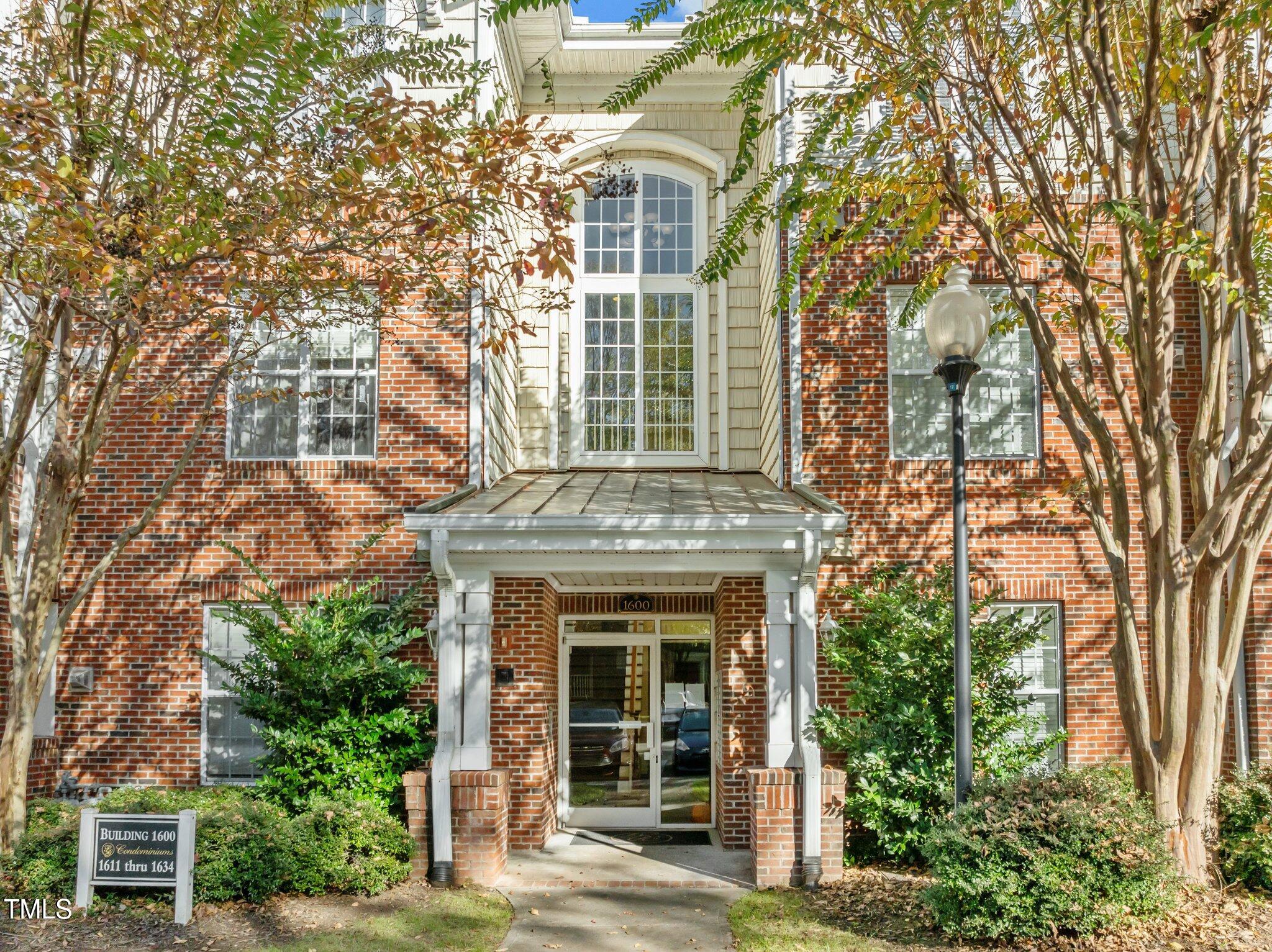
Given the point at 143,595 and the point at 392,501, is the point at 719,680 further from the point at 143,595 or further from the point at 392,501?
the point at 143,595

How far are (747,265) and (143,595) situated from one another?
7.69 m

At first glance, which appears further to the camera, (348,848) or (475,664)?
(475,664)

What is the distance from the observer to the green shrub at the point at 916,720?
957cm

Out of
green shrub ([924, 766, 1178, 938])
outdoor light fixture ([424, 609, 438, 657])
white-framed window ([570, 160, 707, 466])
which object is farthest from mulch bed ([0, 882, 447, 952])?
white-framed window ([570, 160, 707, 466])

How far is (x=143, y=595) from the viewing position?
1088cm

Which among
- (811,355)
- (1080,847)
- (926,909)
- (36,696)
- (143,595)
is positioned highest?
(811,355)

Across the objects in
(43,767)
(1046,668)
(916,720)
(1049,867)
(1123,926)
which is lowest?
(1123,926)

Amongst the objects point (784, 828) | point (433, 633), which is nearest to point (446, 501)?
point (433, 633)

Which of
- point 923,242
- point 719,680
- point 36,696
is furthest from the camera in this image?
point 719,680

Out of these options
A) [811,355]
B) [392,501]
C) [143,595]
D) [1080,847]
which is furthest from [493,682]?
[1080,847]

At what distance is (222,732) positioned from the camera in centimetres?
1087

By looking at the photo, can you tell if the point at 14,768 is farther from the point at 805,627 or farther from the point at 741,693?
the point at 805,627

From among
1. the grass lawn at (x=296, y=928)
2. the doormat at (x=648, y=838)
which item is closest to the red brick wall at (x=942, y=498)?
the doormat at (x=648, y=838)

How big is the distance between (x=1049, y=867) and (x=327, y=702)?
603 cm
